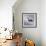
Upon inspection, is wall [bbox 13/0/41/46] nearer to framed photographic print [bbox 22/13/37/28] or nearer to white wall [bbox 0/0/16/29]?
framed photographic print [bbox 22/13/37/28]

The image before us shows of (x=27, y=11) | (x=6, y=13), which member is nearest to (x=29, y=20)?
(x=27, y=11)

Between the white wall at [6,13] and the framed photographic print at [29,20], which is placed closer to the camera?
the white wall at [6,13]

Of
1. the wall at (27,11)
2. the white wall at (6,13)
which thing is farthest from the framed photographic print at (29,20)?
the white wall at (6,13)

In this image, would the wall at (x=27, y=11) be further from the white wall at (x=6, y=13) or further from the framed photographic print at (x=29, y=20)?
the white wall at (x=6, y=13)

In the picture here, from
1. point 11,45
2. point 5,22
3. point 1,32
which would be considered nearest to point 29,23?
point 5,22

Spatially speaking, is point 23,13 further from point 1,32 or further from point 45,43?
point 1,32

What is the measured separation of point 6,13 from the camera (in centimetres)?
454

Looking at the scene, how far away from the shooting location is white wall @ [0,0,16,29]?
4461mm

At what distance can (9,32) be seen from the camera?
4062 mm

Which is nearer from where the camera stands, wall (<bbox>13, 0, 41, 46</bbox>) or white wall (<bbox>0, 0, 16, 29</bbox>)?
white wall (<bbox>0, 0, 16, 29</bbox>)

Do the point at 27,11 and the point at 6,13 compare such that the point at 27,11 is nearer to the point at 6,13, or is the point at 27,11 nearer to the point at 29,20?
the point at 29,20

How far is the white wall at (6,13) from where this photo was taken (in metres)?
4.46

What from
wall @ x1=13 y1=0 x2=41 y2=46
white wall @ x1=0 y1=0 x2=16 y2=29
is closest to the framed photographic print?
wall @ x1=13 y1=0 x2=41 y2=46

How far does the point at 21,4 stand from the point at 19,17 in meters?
0.63
